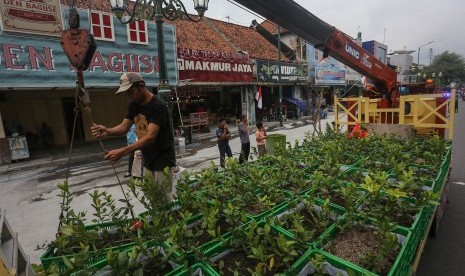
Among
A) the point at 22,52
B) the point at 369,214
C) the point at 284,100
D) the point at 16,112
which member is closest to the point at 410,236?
the point at 369,214

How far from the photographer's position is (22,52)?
35.3ft

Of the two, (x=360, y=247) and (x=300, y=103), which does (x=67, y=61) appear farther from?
(x=300, y=103)

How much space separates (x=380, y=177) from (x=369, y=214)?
22.0 inches

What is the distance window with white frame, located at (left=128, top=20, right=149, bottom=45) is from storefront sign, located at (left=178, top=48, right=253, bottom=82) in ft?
7.63

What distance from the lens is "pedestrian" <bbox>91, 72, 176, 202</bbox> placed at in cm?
331

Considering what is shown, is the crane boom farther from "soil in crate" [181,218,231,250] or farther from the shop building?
the shop building

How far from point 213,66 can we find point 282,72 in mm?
7604

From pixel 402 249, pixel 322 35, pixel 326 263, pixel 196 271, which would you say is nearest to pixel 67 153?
pixel 322 35

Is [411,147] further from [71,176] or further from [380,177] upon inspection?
[71,176]

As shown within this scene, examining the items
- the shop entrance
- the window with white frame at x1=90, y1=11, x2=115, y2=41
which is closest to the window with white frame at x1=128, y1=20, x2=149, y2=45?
the window with white frame at x1=90, y1=11, x2=115, y2=41

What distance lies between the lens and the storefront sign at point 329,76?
28.0 metres

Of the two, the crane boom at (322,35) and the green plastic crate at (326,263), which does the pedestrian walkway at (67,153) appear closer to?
the crane boom at (322,35)

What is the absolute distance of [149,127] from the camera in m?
3.38

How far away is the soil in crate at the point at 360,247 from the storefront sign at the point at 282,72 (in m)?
19.0
